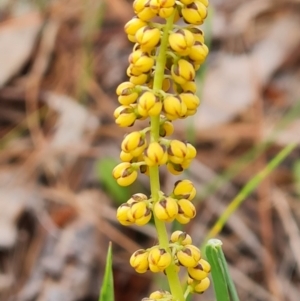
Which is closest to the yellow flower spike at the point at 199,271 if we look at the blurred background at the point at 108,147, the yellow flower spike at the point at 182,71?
the yellow flower spike at the point at 182,71

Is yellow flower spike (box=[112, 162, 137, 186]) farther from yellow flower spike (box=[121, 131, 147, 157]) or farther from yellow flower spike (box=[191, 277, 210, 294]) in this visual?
yellow flower spike (box=[191, 277, 210, 294])

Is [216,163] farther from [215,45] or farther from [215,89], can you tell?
[215,45]

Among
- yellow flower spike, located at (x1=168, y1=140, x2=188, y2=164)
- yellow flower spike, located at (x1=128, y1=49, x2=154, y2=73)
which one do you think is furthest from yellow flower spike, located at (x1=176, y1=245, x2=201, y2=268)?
yellow flower spike, located at (x1=128, y1=49, x2=154, y2=73)

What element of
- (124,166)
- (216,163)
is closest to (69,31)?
(216,163)

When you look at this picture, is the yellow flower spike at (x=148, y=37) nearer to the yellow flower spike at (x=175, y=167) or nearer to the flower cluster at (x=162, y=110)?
the flower cluster at (x=162, y=110)

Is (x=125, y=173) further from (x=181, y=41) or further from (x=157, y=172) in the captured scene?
(x=181, y=41)
